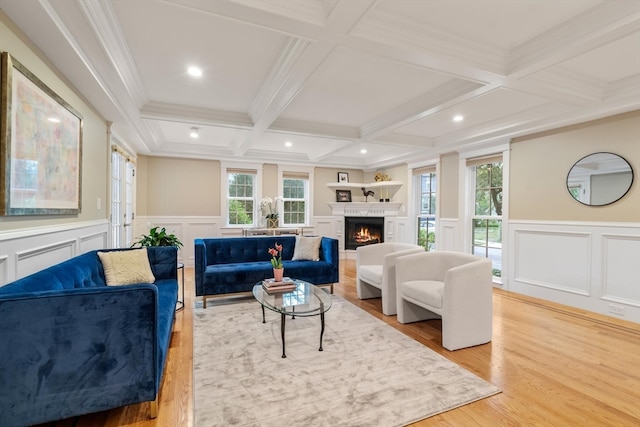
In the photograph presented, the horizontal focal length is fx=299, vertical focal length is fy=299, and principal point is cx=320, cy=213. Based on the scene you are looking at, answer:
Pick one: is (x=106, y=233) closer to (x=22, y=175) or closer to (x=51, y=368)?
(x=22, y=175)

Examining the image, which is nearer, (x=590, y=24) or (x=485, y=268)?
(x=590, y=24)

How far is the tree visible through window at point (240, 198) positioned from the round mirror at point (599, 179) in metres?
5.58

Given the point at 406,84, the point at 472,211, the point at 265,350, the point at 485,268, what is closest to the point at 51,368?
the point at 265,350

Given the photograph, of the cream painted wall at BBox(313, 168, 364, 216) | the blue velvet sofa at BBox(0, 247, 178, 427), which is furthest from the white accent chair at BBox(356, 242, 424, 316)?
the cream painted wall at BBox(313, 168, 364, 216)

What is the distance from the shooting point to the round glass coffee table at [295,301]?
2.41 metres

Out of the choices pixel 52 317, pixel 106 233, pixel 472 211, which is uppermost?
pixel 472 211

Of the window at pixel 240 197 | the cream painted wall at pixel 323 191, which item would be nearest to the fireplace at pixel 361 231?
the cream painted wall at pixel 323 191

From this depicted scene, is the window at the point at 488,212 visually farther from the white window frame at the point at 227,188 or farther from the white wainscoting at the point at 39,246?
the white wainscoting at the point at 39,246

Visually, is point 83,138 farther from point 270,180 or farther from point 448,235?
point 448,235

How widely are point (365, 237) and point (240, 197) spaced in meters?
3.13

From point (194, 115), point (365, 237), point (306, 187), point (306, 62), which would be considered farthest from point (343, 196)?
point (306, 62)

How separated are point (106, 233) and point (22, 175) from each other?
1.98 meters

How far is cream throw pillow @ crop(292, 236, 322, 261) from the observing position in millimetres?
4355

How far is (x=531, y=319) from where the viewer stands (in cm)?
334
